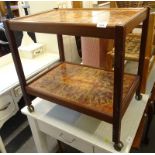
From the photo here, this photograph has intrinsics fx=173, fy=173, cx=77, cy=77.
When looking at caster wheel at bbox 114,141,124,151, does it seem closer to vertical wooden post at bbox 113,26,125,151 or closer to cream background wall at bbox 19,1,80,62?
vertical wooden post at bbox 113,26,125,151

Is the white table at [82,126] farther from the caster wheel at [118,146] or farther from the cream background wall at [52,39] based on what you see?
the cream background wall at [52,39]

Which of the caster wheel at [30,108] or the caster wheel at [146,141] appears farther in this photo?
the caster wheel at [146,141]

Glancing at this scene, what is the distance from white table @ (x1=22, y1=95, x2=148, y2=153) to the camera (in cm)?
79

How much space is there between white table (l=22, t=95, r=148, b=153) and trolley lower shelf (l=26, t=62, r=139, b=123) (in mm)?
148

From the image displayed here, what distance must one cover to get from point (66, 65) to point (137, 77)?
1.49 ft

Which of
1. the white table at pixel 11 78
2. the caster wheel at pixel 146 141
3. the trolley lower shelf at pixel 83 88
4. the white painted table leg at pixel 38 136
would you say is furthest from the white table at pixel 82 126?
the caster wheel at pixel 146 141

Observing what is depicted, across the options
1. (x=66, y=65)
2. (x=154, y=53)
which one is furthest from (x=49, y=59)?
(x=154, y=53)

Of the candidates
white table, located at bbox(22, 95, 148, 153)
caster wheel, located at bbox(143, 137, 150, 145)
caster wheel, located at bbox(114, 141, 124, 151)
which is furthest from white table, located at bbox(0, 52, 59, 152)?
caster wheel, located at bbox(143, 137, 150, 145)

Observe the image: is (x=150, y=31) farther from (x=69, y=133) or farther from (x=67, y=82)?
(x=69, y=133)

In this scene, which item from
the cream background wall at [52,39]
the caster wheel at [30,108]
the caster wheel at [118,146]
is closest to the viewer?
the caster wheel at [118,146]

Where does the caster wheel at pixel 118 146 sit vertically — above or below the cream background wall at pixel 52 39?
below

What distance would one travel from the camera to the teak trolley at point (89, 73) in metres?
0.53

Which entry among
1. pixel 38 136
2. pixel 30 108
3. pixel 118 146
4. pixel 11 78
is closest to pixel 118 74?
pixel 118 146

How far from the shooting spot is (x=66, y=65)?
1132 millimetres
